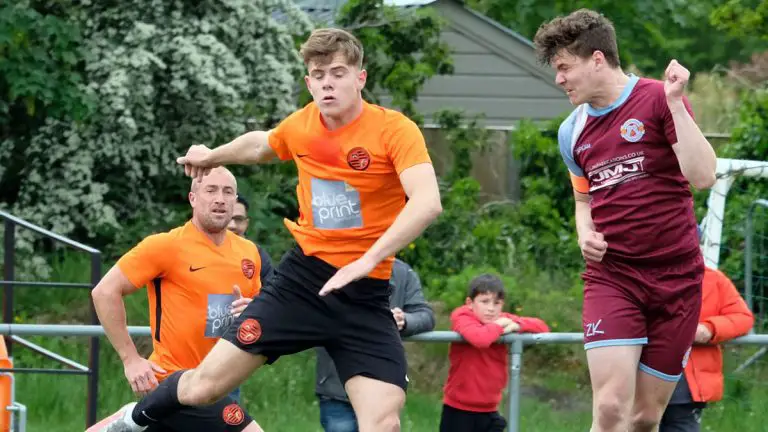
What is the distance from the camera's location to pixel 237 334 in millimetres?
6293

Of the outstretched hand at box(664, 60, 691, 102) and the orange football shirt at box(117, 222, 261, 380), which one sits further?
the orange football shirt at box(117, 222, 261, 380)

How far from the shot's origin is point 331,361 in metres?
7.87

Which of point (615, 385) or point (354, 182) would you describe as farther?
point (615, 385)

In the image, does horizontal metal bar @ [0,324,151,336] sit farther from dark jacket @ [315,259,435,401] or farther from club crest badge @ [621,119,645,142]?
club crest badge @ [621,119,645,142]

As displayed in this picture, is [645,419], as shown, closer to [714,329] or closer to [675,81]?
[714,329]

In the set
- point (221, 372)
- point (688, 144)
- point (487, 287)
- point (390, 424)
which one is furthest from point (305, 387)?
point (688, 144)

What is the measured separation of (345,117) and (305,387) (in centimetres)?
499

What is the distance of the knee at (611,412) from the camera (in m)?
6.45

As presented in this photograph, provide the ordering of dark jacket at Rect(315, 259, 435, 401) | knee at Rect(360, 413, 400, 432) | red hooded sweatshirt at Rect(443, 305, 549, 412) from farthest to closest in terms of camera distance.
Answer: red hooded sweatshirt at Rect(443, 305, 549, 412)
dark jacket at Rect(315, 259, 435, 401)
knee at Rect(360, 413, 400, 432)

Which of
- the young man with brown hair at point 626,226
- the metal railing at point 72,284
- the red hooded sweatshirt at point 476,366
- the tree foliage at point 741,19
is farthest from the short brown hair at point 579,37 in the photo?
the tree foliage at point 741,19

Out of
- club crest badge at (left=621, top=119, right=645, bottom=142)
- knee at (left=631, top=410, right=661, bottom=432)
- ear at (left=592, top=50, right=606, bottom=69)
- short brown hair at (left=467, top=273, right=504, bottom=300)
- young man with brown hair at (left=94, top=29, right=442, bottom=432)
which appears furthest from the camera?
short brown hair at (left=467, top=273, right=504, bottom=300)

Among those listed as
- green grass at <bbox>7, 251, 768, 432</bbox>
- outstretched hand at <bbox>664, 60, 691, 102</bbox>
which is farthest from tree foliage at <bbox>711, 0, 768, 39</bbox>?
outstretched hand at <bbox>664, 60, 691, 102</bbox>

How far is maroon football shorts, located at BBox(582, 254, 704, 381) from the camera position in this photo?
6.49 metres

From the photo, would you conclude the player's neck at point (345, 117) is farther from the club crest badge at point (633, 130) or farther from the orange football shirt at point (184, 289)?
the orange football shirt at point (184, 289)
